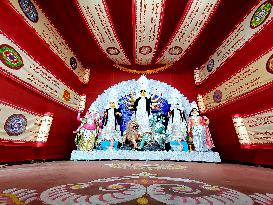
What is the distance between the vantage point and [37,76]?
14.3ft

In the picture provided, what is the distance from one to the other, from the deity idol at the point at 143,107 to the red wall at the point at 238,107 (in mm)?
1618

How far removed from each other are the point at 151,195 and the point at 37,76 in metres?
3.74

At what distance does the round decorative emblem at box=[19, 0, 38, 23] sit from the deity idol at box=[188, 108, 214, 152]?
13.4 feet

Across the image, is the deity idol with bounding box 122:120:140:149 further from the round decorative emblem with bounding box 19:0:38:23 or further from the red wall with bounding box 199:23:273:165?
the round decorative emblem with bounding box 19:0:38:23

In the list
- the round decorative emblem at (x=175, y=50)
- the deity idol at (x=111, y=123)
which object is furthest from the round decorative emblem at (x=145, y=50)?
the deity idol at (x=111, y=123)

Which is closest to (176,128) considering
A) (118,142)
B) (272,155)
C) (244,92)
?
(118,142)

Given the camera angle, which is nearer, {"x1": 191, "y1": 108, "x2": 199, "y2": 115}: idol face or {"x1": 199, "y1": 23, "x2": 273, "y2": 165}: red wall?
{"x1": 199, "y1": 23, "x2": 273, "y2": 165}: red wall

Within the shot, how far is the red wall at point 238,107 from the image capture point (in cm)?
373

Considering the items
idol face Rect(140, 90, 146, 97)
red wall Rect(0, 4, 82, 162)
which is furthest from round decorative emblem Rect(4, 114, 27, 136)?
idol face Rect(140, 90, 146, 97)

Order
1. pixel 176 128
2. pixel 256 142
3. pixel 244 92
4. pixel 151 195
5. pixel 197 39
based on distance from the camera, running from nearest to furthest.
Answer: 1. pixel 151 195
2. pixel 256 142
3. pixel 244 92
4. pixel 197 39
5. pixel 176 128

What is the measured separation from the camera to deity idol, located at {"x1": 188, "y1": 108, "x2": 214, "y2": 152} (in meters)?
5.13

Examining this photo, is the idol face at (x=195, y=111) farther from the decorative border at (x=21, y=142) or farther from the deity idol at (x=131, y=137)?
the decorative border at (x=21, y=142)

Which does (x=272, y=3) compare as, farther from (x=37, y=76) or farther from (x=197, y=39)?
(x=37, y=76)

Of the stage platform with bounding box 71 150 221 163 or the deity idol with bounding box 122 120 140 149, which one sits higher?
the deity idol with bounding box 122 120 140 149
